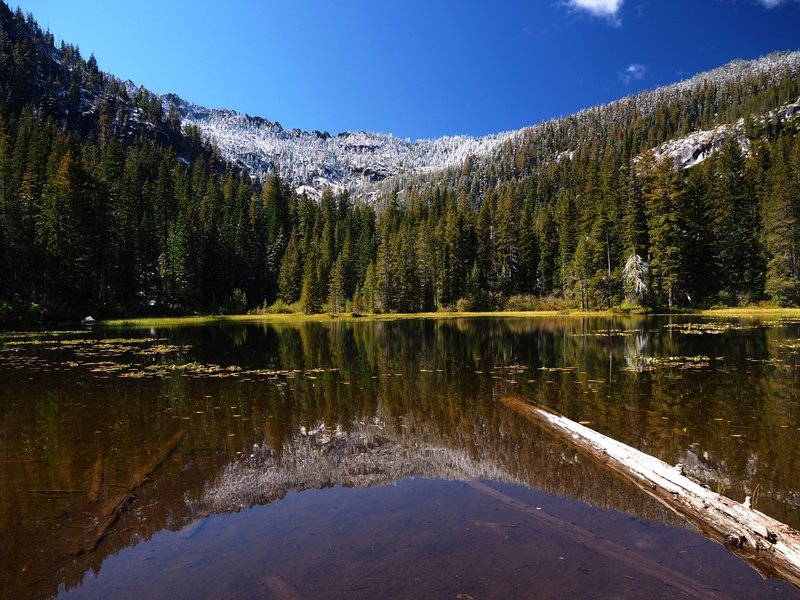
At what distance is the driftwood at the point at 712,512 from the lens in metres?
5.25

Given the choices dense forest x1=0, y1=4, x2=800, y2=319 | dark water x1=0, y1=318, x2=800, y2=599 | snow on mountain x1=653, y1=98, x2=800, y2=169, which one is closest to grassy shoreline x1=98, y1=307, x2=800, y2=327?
dense forest x1=0, y1=4, x2=800, y2=319

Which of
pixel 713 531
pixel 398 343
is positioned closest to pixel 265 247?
pixel 398 343

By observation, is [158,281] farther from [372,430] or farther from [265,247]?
[372,430]

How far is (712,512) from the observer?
631cm

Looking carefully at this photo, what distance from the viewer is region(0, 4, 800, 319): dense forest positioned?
55.6 meters

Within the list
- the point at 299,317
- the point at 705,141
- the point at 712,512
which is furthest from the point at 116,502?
the point at 705,141

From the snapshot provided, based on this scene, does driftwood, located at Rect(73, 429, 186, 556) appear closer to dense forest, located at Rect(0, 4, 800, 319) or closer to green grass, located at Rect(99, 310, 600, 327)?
dense forest, located at Rect(0, 4, 800, 319)

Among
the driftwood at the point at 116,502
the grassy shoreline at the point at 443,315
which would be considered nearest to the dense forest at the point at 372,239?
the grassy shoreline at the point at 443,315

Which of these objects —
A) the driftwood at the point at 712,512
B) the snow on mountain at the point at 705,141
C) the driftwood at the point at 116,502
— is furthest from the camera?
the snow on mountain at the point at 705,141

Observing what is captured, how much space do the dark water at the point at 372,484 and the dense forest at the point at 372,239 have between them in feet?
137

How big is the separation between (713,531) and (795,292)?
204ft

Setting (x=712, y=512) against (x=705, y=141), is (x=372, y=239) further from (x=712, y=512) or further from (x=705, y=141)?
(x=705, y=141)

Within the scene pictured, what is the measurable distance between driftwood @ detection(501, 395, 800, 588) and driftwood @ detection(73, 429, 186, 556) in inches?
308

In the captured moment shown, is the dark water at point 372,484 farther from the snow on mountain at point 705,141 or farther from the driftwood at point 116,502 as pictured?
the snow on mountain at point 705,141
